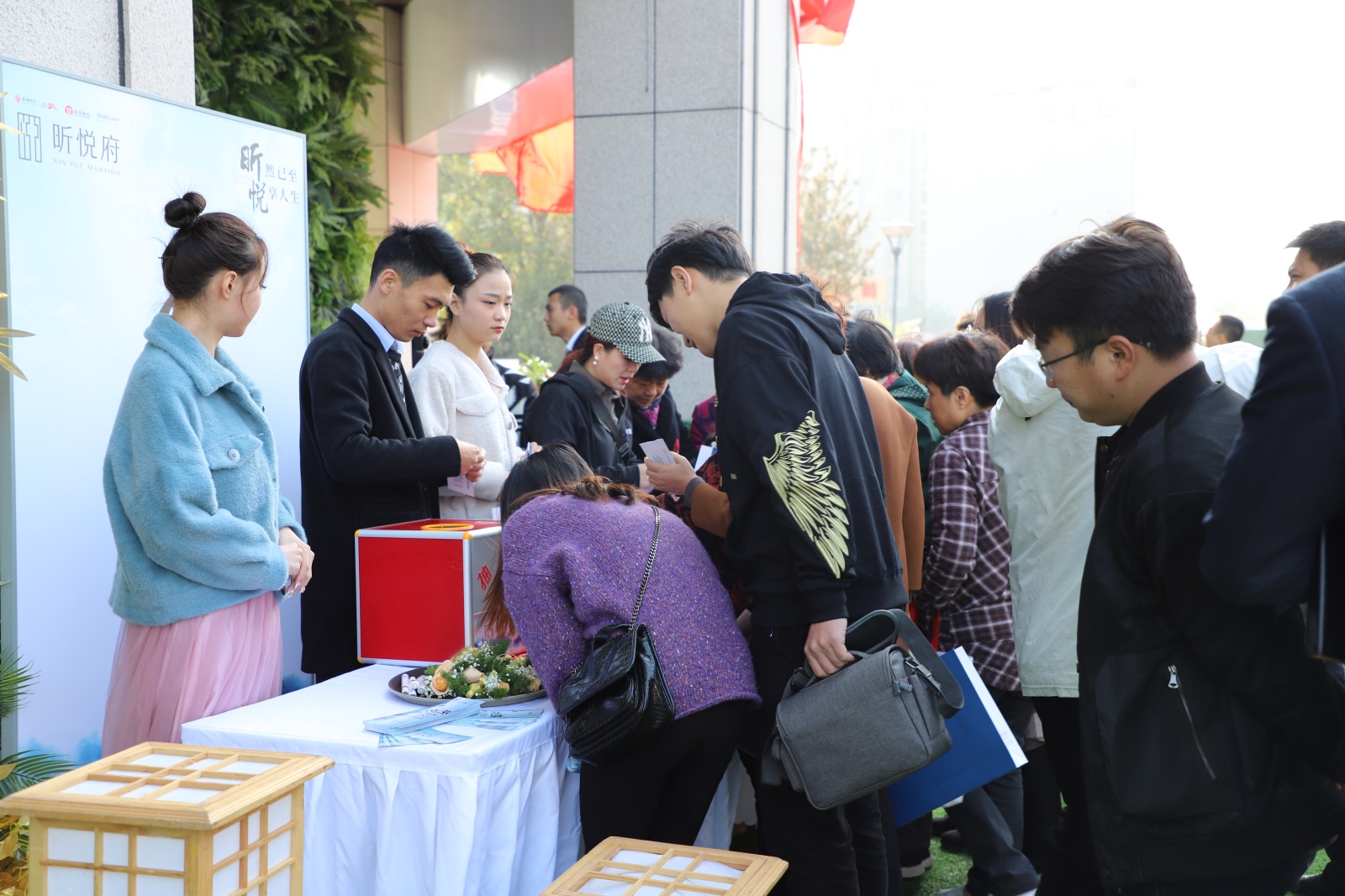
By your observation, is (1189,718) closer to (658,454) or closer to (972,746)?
(972,746)

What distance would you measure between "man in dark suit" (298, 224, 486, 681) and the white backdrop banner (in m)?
0.60

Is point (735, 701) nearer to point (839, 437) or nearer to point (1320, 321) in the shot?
point (839, 437)

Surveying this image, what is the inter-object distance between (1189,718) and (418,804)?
135 cm

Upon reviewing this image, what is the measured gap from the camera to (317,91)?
708 centimetres

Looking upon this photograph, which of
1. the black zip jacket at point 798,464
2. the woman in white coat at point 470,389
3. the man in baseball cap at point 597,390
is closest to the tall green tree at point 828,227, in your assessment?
the man in baseball cap at point 597,390

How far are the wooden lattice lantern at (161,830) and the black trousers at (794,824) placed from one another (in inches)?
40.7

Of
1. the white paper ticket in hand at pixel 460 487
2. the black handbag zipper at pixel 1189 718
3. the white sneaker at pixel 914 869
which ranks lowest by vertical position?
the white sneaker at pixel 914 869

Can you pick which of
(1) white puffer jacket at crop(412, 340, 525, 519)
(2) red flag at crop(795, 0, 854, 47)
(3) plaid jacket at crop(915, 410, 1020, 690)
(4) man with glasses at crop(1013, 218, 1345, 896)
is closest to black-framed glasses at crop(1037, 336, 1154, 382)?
(4) man with glasses at crop(1013, 218, 1345, 896)

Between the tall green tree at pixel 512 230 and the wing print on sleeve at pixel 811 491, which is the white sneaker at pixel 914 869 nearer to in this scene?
the wing print on sleeve at pixel 811 491

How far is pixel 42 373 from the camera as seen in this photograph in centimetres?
288

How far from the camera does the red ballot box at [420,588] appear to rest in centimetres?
264

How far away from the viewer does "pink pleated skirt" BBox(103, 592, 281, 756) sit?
2246mm

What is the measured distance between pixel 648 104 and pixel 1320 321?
5.38 metres

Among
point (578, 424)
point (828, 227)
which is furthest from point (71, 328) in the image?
point (828, 227)
